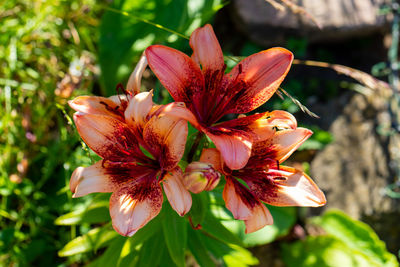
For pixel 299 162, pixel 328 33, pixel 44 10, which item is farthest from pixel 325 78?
pixel 44 10

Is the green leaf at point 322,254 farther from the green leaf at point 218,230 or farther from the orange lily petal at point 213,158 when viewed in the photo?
the orange lily petal at point 213,158

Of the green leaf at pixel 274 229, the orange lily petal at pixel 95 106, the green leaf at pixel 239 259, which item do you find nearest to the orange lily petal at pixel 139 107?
the orange lily petal at pixel 95 106

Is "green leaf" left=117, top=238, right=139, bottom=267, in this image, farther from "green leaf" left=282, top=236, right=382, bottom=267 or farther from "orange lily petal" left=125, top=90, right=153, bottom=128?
"green leaf" left=282, top=236, right=382, bottom=267

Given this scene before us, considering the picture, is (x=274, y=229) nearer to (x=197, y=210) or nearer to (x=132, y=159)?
(x=197, y=210)

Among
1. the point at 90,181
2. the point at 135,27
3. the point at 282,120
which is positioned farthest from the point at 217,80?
the point at 135,27

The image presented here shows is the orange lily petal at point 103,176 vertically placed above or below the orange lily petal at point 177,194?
below

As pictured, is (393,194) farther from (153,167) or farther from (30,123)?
(30,123)

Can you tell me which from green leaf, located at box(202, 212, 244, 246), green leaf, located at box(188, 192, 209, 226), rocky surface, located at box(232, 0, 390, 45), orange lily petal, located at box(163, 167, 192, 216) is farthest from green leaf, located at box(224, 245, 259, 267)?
rocky surface, located at box(232, 0, 390, 45)
